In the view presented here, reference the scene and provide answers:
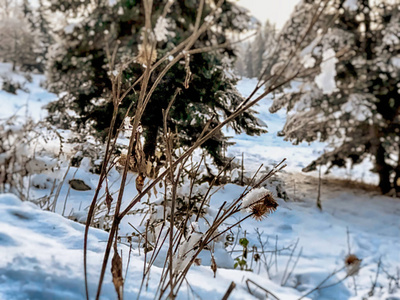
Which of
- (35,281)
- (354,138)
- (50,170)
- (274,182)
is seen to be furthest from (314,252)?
(354,138)

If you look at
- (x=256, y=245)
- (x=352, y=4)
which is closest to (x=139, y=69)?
(x=256, y=245)

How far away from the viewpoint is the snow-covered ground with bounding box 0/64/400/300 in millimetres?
752

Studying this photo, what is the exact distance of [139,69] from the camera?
193cm

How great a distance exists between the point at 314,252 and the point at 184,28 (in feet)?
8.50

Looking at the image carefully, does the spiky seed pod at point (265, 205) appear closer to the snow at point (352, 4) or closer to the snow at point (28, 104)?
the snow at point (28, 104)

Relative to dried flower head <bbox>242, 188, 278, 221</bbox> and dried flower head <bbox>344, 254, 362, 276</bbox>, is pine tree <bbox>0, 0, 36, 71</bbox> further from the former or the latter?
dried flower head <bbox>242, 188, 278, 221</bbox>

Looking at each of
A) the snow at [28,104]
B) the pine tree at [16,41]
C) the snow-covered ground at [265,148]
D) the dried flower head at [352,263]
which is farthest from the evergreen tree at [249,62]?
the pine tree at [16,41]

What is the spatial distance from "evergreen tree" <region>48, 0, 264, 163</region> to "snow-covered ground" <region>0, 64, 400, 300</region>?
0.25 m

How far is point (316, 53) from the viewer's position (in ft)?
13.9

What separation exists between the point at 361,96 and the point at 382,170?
1007mm

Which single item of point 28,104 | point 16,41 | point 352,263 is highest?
point 16,41

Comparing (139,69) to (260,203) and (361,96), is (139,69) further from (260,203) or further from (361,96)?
(361,96)

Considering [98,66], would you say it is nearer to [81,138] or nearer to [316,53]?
[81,138]

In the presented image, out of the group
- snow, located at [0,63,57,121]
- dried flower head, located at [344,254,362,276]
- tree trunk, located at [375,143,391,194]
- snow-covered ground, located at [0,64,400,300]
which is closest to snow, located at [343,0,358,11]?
snow-covered ground, located at [0,64,400,300]
